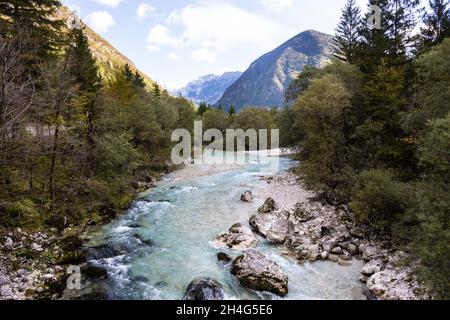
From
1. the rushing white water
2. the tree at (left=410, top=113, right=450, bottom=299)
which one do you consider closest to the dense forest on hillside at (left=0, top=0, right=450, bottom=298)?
the tree at (left=410, top=113, right=450, bottom=299)

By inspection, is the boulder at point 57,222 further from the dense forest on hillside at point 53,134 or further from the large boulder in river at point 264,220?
the large boulder in river at point 264,220

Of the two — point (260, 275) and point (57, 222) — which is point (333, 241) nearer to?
point (260, 275)

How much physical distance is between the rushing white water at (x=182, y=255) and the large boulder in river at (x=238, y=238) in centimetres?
60

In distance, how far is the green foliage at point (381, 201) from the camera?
15094 millimetres

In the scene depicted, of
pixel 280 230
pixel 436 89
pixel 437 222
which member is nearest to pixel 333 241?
pixel 280 230

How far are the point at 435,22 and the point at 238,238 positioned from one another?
24.7 metres

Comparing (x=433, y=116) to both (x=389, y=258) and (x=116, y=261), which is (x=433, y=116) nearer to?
(x=389, y=258)

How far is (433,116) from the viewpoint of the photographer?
47.0 feet

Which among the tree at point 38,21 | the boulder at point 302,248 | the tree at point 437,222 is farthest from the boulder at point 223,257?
the tree at point 38,21

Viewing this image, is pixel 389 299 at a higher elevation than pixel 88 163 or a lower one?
lower

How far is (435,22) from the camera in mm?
24750
